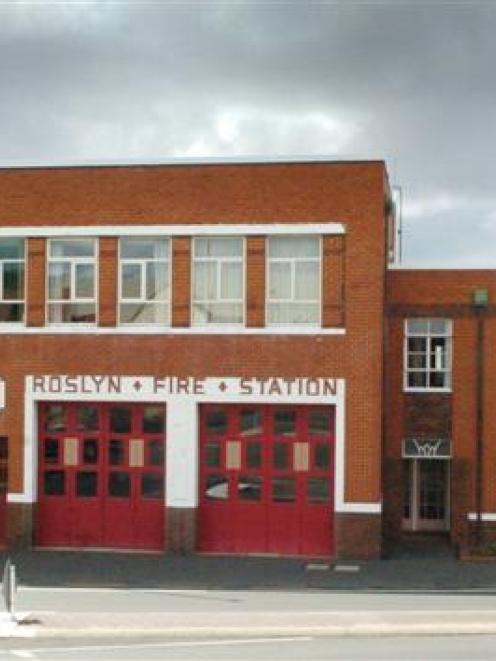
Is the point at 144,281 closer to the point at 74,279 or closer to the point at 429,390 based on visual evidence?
the point at 74,279

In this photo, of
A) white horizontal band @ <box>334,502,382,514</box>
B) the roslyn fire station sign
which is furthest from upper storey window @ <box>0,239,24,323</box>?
white horizontal band @ <box>334,502,382,514</box>

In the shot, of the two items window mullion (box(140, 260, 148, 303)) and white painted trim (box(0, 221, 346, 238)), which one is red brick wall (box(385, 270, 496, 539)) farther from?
window mullion (box(140, 260, 148, 303))

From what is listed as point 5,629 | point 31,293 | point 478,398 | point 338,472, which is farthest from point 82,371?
point 5,629

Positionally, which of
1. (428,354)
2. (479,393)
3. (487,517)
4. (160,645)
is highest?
(428,354)

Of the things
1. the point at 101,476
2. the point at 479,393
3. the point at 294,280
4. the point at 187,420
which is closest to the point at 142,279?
the point at 187,420

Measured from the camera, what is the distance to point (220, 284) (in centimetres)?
2517

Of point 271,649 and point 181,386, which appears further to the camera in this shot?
point 181,386

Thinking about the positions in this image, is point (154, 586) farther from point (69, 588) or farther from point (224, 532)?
point (224, 532)

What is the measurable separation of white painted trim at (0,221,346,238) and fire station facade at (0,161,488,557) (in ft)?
0.14

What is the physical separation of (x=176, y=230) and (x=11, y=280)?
4.01 metres

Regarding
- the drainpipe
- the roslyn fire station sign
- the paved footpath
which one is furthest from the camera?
the drainpipe

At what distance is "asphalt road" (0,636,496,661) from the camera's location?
43.4 ft

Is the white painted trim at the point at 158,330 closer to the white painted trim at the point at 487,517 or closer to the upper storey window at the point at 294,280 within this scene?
the upper storey window at the point at 294,280

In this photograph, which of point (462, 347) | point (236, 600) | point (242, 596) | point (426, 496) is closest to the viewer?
point (236, 600)
